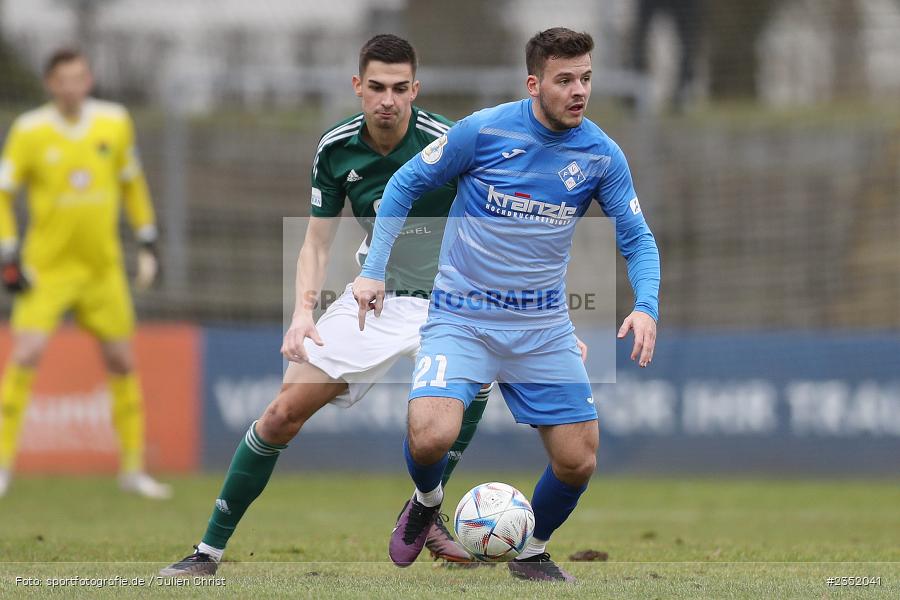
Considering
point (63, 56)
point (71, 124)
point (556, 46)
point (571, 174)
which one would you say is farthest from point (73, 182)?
point (556, 46)

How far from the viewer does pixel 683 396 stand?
1257 cm

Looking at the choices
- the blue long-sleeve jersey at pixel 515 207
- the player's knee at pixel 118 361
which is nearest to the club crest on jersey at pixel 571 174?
the blue long-sleeve jersey at pixel 515 207

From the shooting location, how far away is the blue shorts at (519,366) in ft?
18.8

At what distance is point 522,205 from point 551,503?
1332 millimetres

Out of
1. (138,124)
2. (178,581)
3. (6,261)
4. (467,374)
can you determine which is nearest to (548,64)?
(467,374)

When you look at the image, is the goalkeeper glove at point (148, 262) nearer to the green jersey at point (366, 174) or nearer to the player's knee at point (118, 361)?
the player's knee at point (118, 361)

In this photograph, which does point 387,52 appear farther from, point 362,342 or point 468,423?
point 468,423

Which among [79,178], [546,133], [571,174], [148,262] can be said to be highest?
[546,133]

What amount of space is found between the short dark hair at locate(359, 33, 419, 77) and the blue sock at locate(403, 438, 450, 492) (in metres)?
1.66

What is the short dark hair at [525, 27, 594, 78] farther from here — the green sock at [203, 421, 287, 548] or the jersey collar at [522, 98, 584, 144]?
the green sock at [203, 421, 287, 548]

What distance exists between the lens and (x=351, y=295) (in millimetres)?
6316

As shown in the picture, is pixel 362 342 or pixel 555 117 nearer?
pixel 555 117

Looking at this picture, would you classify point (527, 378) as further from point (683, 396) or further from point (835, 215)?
point (835, 215)

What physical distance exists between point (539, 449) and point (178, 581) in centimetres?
718
